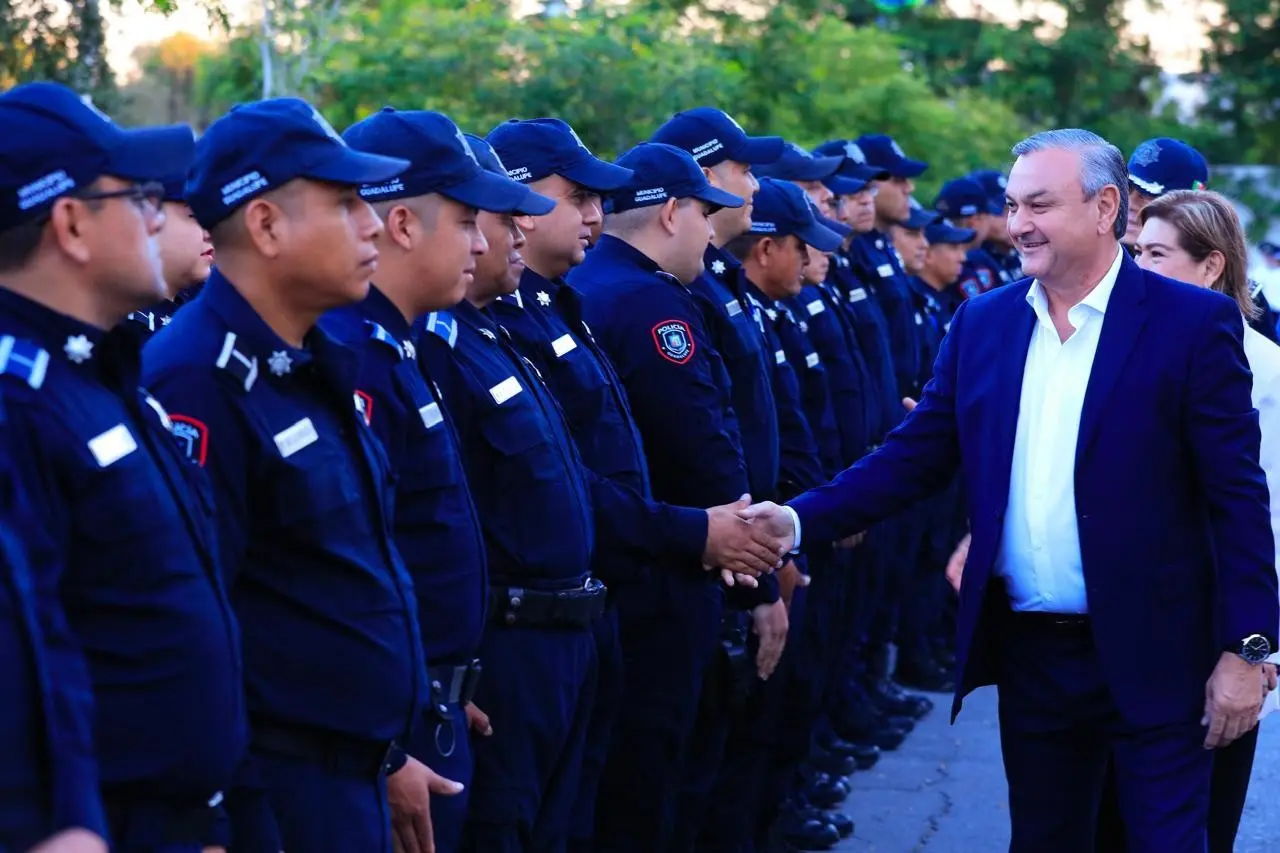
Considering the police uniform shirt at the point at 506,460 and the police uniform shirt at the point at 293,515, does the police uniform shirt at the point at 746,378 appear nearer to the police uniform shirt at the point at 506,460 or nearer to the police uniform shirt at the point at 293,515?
the police uniform shirt at the point at 506,460

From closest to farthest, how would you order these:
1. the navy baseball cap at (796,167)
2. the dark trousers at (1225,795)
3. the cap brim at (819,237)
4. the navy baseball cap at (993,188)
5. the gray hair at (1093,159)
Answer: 1. the gray hair at (1093,159)
2. the dark trousers at (1225,795)
3. the cap brim at (819,237)
4. the navy baseball cap at (796,167)
5. the navy baseball cap at (993,188)

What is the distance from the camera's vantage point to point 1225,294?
518 centimetres

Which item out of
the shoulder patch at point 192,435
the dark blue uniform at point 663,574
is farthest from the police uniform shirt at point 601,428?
the shoulder patch at point 192,435

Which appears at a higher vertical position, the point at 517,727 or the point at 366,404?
the point at 366,404

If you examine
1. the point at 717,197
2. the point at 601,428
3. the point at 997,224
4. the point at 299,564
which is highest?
the point at 299,564

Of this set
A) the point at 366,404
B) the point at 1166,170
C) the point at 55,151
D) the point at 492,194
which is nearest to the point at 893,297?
the point at 1166,170

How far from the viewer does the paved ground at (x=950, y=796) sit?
278 inches

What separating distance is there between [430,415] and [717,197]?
2.30 metres

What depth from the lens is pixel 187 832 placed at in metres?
2.89

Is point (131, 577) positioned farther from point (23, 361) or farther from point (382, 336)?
point (382, 336)

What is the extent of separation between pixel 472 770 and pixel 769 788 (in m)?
2.66

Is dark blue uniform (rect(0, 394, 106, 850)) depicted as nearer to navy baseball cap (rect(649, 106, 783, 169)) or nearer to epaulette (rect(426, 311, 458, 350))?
epaulette (rect(426, 311, 458, 350))

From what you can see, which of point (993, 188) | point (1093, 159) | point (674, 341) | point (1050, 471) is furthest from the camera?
point (993, 188)

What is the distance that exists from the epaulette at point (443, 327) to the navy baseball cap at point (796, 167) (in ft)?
13.6
